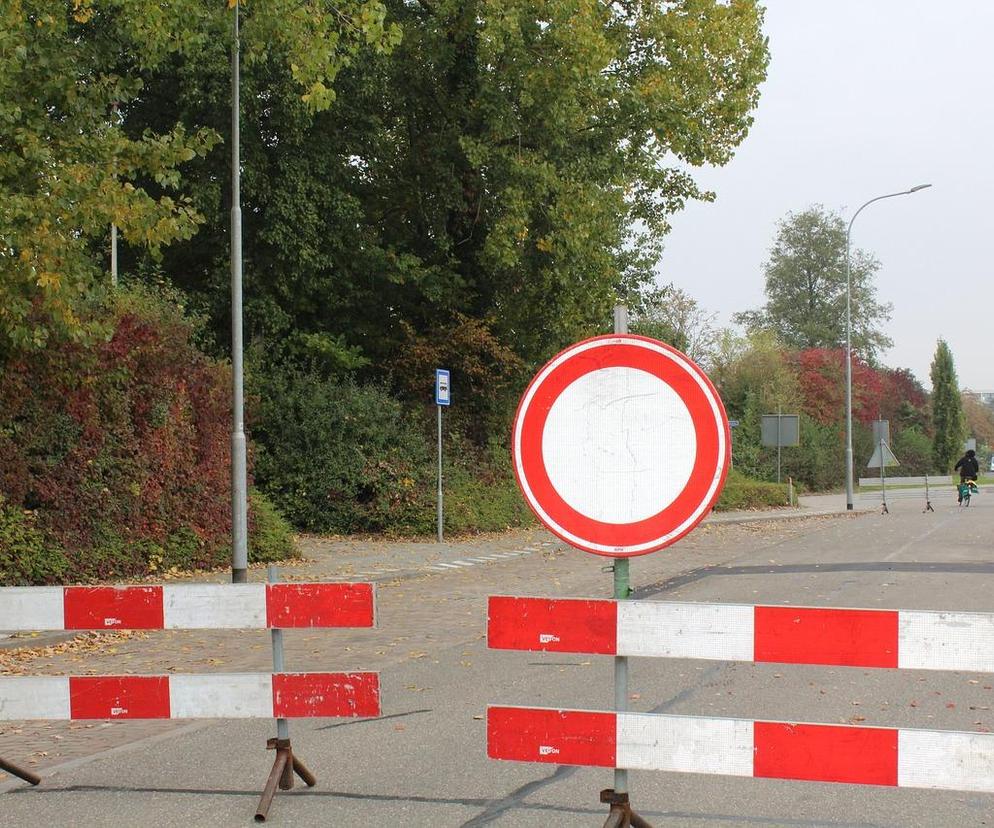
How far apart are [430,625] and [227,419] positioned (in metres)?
8.43

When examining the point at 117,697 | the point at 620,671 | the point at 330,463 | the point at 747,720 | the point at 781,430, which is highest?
the point at 781,430

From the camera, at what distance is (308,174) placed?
23609 mm

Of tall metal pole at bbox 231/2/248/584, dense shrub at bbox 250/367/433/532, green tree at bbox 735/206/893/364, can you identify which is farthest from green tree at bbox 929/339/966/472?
tall metal pole at bbox 231/2/248/584

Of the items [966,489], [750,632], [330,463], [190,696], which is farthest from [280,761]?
[966,489]

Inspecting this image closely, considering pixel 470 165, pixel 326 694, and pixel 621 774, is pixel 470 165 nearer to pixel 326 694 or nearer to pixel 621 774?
pixel 326 694

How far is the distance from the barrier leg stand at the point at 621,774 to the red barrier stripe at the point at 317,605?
137 centimetres

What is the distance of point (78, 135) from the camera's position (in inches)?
523

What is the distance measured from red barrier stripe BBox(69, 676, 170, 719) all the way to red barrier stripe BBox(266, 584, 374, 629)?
2.08 feet

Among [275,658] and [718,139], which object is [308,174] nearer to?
[718,139]

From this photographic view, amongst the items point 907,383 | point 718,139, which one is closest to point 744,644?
point 718,139

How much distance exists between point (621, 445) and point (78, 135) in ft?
34.9

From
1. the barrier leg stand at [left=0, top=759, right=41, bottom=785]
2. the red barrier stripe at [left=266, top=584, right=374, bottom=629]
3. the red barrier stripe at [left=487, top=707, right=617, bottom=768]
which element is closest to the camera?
the red barrier stripe at [left=487, top=707, right=617, bottom=768]

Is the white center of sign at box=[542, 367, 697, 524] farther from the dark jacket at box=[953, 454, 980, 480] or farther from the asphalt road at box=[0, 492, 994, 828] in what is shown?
the dark jacket at box=[953, 454, 980, 480]

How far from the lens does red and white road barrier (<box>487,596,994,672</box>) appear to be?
170 inches
